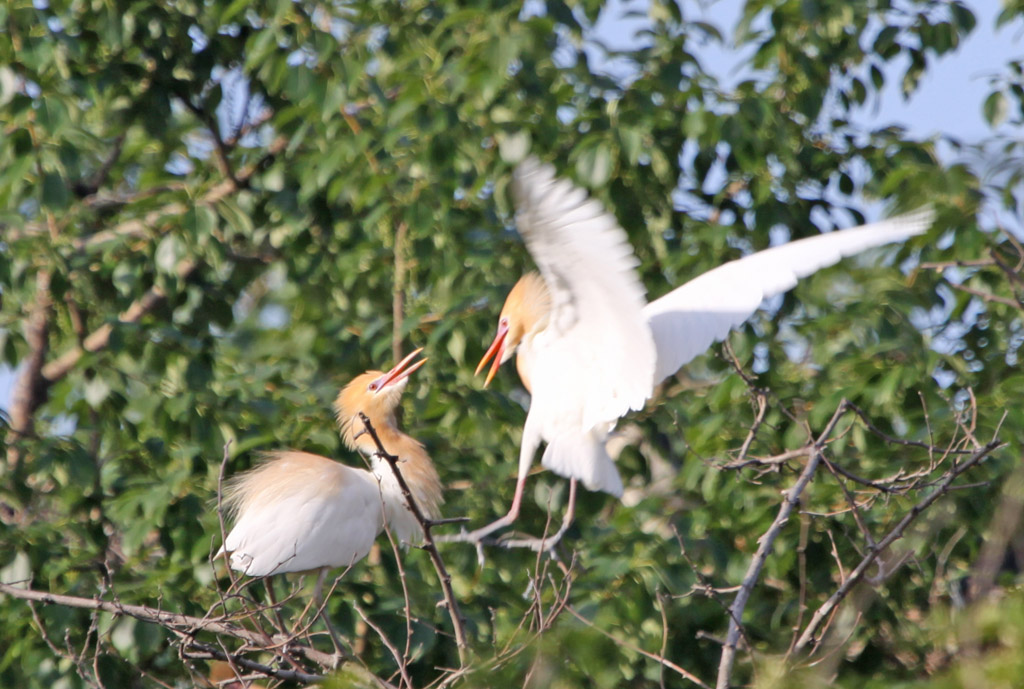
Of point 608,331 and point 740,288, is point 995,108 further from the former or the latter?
point 608,331

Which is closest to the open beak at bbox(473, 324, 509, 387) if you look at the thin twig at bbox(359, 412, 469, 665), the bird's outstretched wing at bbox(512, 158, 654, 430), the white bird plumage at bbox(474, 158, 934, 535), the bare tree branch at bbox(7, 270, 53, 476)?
the white bird plumage at bbox(474, 158, 934, 535)

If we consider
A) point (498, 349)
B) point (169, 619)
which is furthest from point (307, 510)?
point (169, 619)

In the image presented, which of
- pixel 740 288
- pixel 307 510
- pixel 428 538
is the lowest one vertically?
pixel 307 510

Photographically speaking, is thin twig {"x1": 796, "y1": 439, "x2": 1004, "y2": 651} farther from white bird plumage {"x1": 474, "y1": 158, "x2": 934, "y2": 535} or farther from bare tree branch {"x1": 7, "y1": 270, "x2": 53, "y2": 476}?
bare tree branch {"x1": 7, "y1": 270, "x2": 53, "y2": 476}

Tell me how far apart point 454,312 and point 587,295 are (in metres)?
0.95

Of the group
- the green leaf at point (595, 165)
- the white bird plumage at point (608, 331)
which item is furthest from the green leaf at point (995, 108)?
the green leaf at point (595, 165)

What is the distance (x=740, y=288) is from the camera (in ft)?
10.8

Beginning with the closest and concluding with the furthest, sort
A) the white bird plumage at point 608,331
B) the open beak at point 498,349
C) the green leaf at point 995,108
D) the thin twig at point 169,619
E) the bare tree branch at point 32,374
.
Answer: the thin twig at point 169,619 < the white bird plumage at point 608,331 < the open beak at point 498,349 < the green leaf at point 995,108 < the bare tree branch at point 32,374

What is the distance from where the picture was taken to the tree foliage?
3385 mm

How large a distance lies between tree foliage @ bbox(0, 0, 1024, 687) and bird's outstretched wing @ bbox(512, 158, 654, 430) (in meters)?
0.30

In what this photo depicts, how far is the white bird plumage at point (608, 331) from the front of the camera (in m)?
2.95

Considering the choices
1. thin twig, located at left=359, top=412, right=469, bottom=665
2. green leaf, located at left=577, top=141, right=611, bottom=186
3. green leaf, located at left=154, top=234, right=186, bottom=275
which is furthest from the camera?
green leaf, located at left=154, top=234, right=186, bottom=275

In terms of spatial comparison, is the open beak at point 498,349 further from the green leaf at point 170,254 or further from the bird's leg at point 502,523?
the green leaf at point 170,254

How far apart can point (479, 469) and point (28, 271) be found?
1511mm
